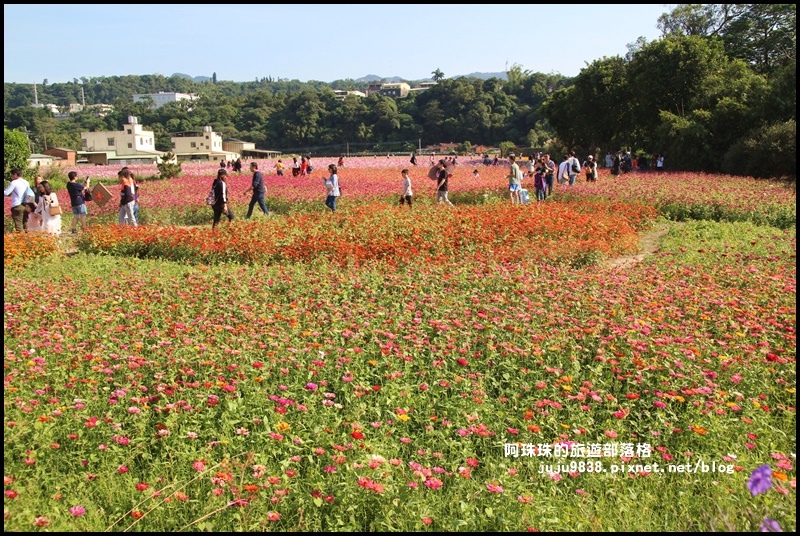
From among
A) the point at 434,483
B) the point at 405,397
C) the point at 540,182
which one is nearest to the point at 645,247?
the point at 540,182

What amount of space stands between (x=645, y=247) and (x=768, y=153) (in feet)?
44.3

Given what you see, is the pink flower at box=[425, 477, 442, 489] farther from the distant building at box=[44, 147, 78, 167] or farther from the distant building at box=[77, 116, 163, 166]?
the distant building at box=[77, 116, 163, 166]

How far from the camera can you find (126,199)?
42.3 feet

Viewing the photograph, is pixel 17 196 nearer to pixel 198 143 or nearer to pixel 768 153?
pixel 768 153

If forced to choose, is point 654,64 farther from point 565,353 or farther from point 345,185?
point 565,353

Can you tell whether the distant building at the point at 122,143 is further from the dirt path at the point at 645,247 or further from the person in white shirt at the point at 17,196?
the dirt path at the point at 645,247

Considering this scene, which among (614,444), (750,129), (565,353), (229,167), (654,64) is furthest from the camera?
(229,167)

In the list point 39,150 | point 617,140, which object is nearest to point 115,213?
point 617,140

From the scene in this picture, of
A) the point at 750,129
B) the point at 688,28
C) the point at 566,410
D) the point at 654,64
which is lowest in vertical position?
the point at 566,410

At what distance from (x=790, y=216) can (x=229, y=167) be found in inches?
1208

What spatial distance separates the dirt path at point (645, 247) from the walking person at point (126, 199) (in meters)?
8.60

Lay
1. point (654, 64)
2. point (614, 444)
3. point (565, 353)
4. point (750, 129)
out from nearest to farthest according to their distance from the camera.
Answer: point (614, 444) → point (565, 353) → point (750, 129) → point (654, 64)

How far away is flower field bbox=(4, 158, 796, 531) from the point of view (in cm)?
325

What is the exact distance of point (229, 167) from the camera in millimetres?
37812
